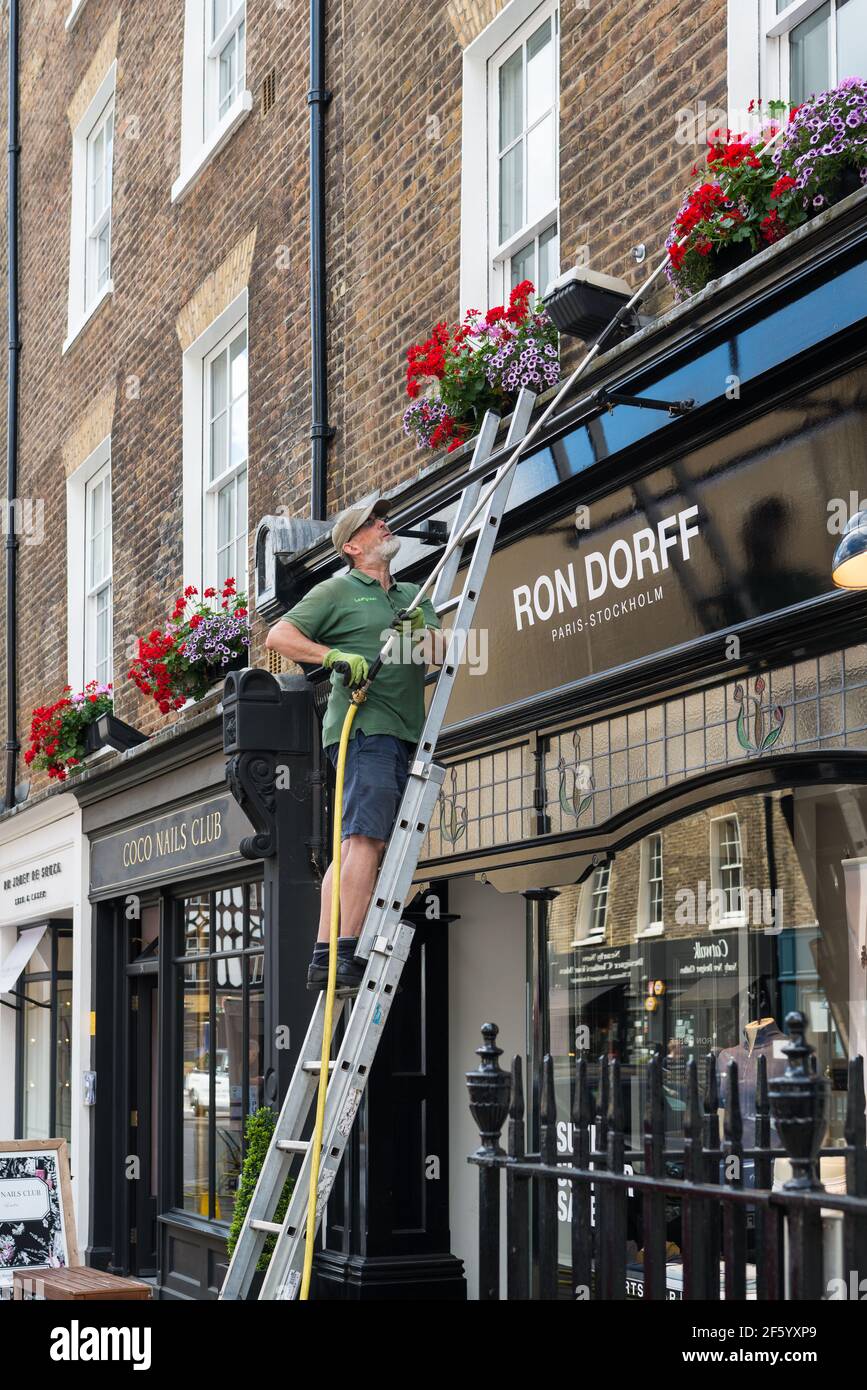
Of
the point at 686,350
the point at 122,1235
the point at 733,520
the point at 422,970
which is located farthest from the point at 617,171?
the point at 122,1235

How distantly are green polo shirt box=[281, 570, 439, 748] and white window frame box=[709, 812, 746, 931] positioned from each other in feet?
4.18

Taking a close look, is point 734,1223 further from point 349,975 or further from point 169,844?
point 169,844

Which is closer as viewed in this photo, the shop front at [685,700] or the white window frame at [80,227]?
the shop front at [685,700]

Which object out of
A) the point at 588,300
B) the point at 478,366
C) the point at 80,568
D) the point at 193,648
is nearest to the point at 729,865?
the point at 588,300

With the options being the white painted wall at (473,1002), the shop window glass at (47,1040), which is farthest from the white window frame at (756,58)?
the shop window glass at (47,1040)

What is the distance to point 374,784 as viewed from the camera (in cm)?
604

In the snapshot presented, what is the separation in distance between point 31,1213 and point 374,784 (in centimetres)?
369

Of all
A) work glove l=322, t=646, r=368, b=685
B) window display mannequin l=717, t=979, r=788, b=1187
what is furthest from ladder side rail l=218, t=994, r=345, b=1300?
window display mannequin l=717, t=979, r=788, b=1187

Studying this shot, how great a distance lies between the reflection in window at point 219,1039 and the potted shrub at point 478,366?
358 centimetres

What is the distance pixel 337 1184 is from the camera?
886cm

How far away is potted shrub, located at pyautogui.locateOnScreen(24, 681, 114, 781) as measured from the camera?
543 inches

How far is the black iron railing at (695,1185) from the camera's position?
326cm

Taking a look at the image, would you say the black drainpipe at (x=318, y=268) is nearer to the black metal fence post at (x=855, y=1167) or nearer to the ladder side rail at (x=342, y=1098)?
the ladder side rail at (x=342, y=1098)
